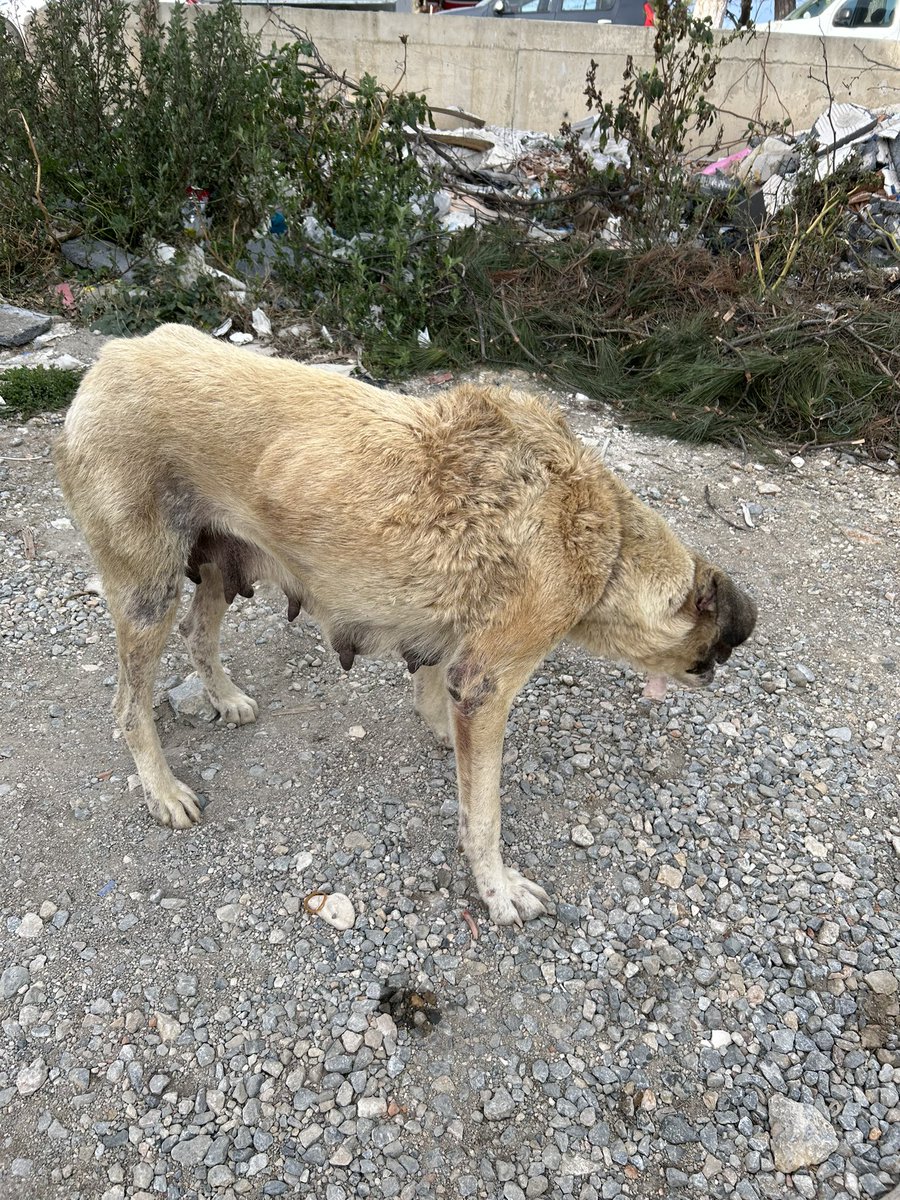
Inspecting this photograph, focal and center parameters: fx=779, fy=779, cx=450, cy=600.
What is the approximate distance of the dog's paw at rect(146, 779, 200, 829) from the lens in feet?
11.1

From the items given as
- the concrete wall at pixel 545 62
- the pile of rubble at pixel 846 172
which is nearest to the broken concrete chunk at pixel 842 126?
the pile of rubble at pixel 846 172

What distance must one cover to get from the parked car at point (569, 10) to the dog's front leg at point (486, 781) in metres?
13.8

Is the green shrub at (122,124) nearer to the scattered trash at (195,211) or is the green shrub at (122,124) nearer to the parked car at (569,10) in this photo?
the scattered trash at (195,211)

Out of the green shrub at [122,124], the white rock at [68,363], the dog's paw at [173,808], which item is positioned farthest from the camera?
the green shrub at [122,124]

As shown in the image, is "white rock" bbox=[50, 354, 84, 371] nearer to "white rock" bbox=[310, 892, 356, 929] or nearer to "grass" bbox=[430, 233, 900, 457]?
"grass" bbox=[430, 233, 900, 457]

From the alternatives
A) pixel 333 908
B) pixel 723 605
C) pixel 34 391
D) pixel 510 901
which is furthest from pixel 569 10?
pixel 333 908

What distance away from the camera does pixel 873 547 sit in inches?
215

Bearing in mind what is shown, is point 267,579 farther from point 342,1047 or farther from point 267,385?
point 342,1047

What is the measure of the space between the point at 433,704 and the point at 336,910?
1.07 metres

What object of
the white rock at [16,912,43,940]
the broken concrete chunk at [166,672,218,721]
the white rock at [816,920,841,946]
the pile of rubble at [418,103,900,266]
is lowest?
the white rock at [16,912,43,940]

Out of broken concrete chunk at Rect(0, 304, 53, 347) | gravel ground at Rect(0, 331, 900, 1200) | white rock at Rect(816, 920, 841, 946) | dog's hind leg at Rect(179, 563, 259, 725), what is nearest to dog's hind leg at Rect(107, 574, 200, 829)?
gravel ground at Rect(0, 331, 900, 1200)

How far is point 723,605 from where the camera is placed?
2.99 meters

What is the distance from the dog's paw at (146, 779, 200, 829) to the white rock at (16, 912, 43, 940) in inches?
22.8

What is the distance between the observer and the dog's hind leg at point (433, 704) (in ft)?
12.2
